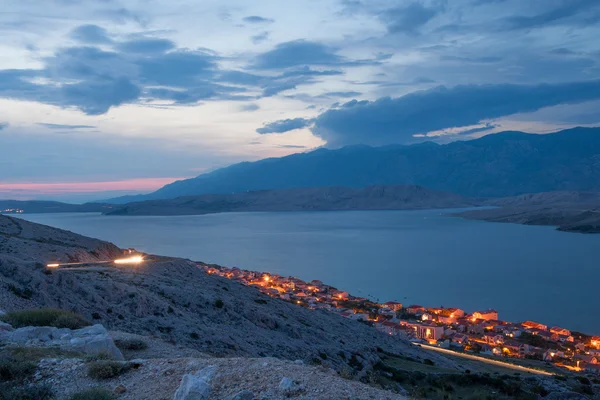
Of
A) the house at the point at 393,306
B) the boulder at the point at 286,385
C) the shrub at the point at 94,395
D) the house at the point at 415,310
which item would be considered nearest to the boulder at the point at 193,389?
the boulder at the point at 286,385

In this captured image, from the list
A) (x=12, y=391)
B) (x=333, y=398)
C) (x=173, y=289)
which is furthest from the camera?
(x=173, y=289)

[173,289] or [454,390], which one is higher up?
[173,289]

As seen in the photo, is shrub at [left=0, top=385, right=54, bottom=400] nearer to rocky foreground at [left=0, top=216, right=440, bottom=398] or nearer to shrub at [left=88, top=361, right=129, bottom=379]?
rocky foreground at [left=0, top=216, right=440, bottom=398]

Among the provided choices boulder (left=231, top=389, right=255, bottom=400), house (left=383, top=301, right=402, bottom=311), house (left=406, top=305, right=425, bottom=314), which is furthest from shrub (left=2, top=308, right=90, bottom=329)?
house (left=383, top=301, right=402, bottom=311)

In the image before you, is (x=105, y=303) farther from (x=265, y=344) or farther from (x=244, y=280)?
(x=244, y=280)

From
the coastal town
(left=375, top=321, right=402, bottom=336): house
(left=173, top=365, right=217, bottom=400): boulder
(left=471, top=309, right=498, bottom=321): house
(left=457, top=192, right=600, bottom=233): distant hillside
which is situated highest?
(left=173, top=365, right=217, bottom=400): boulder

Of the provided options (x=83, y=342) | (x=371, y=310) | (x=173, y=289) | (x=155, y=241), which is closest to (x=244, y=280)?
(x=371, y=310)

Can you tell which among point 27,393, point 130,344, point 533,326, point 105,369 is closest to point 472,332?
point 533,326
